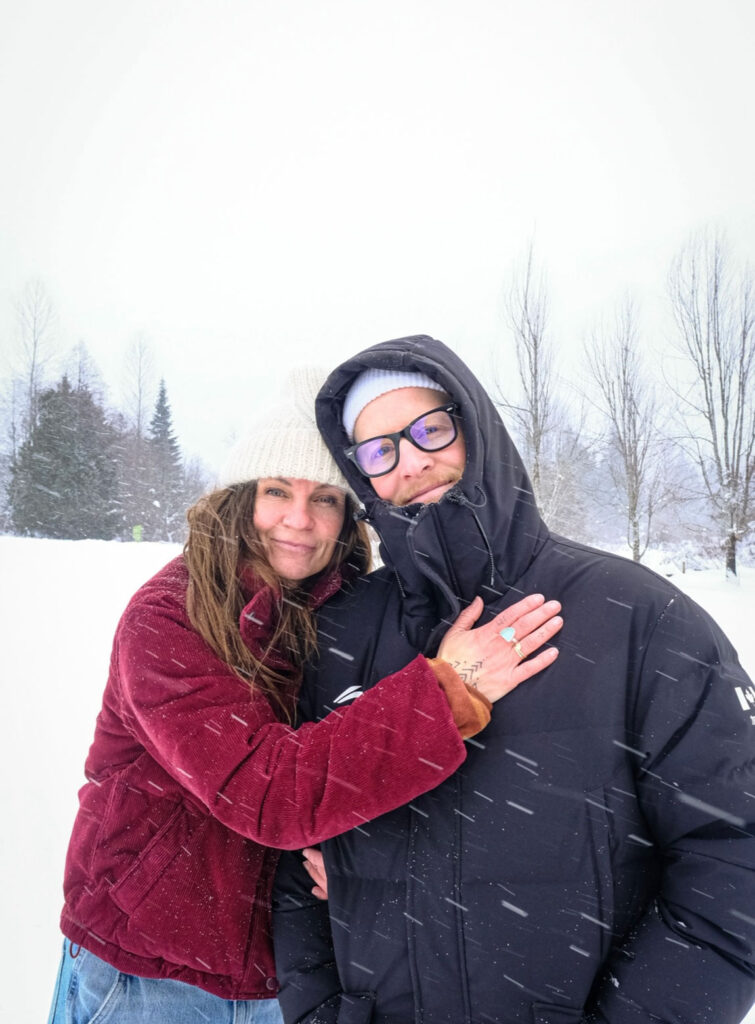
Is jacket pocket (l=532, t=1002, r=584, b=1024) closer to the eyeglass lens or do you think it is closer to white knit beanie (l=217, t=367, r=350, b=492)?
the eyeglass lens

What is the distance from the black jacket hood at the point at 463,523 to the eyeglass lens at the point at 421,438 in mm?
A: 87

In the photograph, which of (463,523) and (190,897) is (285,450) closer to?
(463,523)

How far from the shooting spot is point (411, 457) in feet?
5.82

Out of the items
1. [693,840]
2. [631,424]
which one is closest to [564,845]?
[693,840]

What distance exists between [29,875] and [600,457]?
16501 millimetres

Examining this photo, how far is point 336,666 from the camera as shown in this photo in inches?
72.3

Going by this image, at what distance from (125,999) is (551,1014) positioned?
3.85 ft

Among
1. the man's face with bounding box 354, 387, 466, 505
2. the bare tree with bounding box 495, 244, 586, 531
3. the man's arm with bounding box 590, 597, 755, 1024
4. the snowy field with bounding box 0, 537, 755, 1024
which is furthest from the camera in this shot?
the bare tree with bounding box 495, 244, 586, 531

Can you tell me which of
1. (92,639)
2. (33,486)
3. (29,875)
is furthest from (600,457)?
(33,486)

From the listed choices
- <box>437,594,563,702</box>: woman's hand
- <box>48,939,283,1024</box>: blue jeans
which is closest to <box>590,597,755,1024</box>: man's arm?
<box>437,594,563,702</box>: woman's hand

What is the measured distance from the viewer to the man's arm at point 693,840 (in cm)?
124

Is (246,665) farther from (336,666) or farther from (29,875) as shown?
(29,875)

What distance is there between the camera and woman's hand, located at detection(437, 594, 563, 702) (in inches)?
57.4

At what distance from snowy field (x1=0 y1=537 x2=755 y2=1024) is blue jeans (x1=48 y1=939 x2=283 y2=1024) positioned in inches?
62.4
